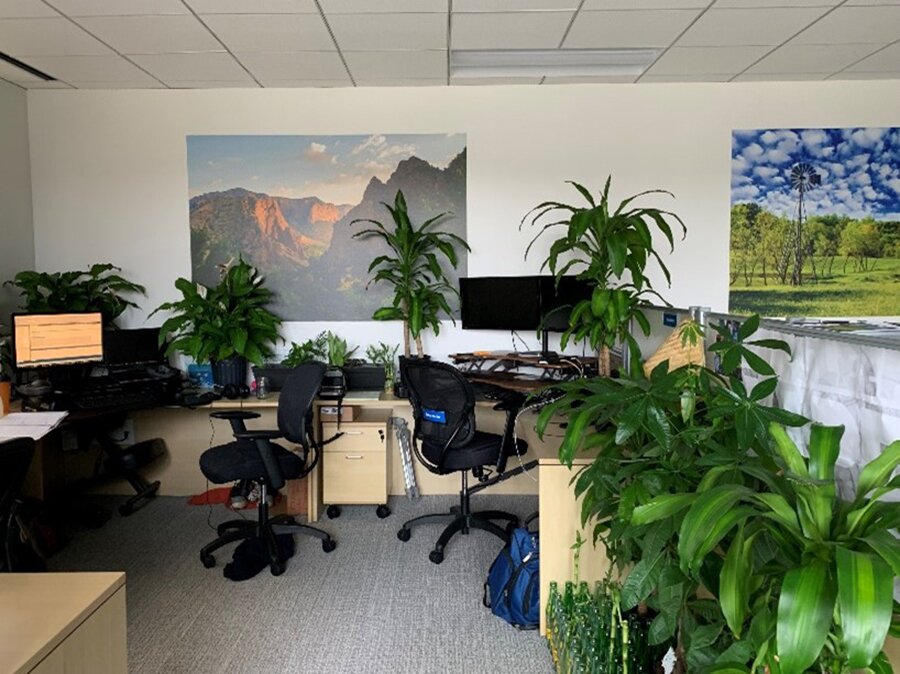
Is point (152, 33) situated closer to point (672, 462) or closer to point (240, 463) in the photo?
point (240, 463)

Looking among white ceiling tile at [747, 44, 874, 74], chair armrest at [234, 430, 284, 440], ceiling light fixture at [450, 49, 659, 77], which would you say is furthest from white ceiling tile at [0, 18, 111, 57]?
white ceiling tile at [747, 44, 874, 74]

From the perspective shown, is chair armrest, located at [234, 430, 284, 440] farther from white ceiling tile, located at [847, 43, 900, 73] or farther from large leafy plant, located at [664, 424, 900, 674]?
→ white ceiling tile, located at [847, 43, 900, 73]

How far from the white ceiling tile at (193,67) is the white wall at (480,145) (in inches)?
9.3

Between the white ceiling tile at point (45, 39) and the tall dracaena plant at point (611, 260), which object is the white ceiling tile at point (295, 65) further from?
the tall dracaena plant at point (611, 260)

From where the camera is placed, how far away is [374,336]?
4.19 metres

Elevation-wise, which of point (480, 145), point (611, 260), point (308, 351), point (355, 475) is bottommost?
point (355, 475)

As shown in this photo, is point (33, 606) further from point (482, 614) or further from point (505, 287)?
point (505, 287)

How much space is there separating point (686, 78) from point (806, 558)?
373cm

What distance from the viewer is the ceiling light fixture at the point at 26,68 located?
139 inches

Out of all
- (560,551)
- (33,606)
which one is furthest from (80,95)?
(560,551)

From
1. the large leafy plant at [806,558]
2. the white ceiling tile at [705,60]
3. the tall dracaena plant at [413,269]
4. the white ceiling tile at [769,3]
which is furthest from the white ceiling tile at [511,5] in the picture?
the large leafy plant at [806,558]

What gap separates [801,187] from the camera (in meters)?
4.10

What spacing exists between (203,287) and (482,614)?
2724mm

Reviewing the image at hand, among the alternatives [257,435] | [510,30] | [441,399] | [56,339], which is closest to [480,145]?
[510,30]
